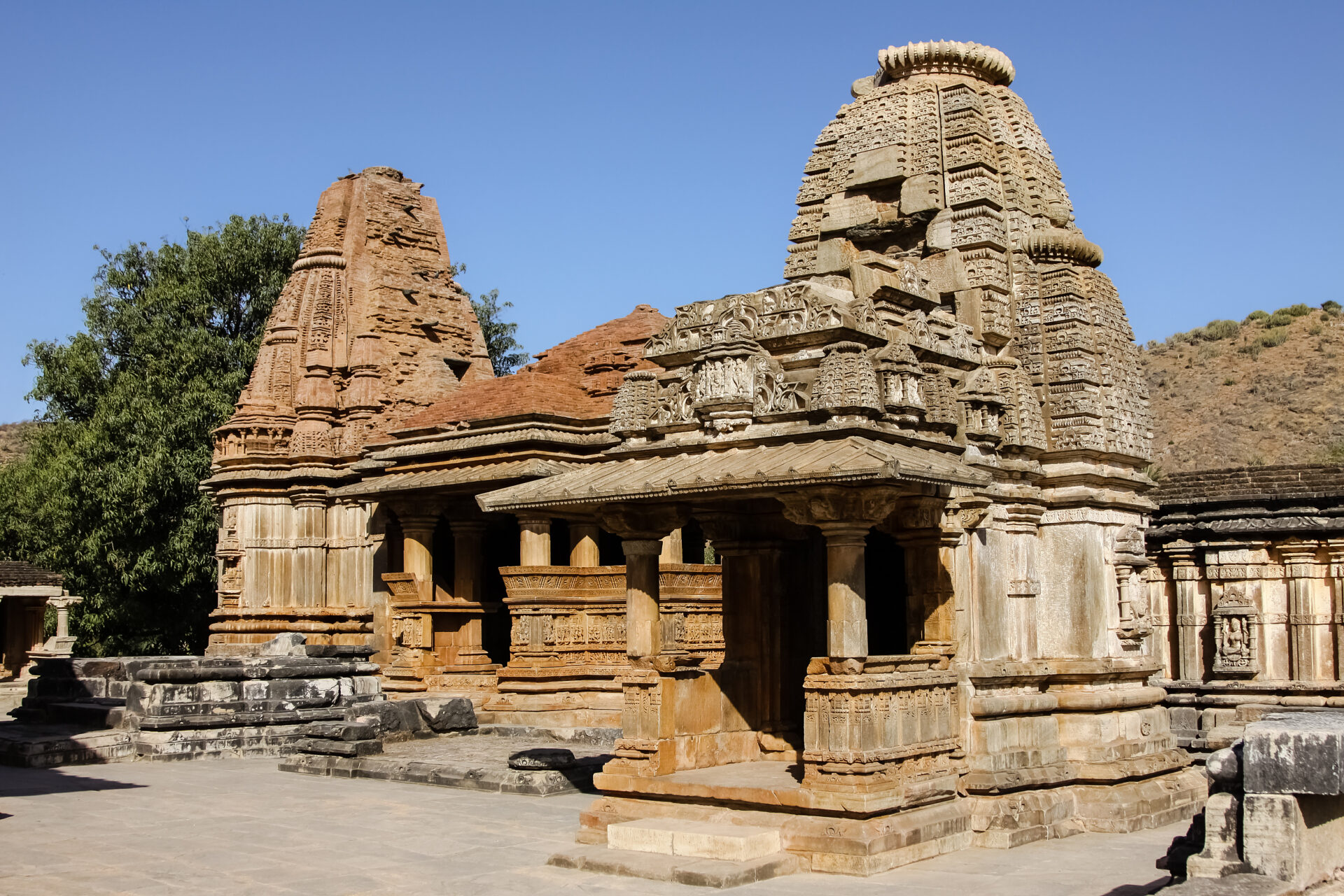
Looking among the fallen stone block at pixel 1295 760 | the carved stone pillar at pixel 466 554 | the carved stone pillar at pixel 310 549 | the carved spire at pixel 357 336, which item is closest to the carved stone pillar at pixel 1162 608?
the carved stone pillar at pixel 466 554

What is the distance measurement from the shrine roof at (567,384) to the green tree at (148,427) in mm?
9159

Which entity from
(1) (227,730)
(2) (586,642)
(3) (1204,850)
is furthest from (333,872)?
(2) (586,642)

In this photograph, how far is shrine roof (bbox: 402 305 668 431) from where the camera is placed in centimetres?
2014

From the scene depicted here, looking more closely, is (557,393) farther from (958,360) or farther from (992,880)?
(992,880)

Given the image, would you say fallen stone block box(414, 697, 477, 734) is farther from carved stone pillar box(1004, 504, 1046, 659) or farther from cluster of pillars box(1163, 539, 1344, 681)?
cluster of pillars box(1163, 539, 1344, 681)

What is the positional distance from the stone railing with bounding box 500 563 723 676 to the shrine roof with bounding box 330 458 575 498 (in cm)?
134

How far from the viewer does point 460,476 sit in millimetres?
19578

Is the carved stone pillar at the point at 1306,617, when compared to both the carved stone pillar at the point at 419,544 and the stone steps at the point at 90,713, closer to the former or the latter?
the carved stone pillar at the point at 419,544

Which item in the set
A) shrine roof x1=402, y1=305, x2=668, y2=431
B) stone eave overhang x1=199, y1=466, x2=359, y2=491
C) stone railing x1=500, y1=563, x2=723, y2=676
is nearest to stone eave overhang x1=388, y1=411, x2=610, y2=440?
shrine roof x1=402, y1=305, x2=668, y2=431

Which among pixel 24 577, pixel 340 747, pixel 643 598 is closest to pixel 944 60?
pixel 643 598

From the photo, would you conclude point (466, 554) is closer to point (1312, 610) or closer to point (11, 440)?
point (1312, 610)

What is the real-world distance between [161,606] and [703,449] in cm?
2308

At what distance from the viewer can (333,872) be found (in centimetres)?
907

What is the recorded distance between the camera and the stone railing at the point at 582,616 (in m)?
18.2
